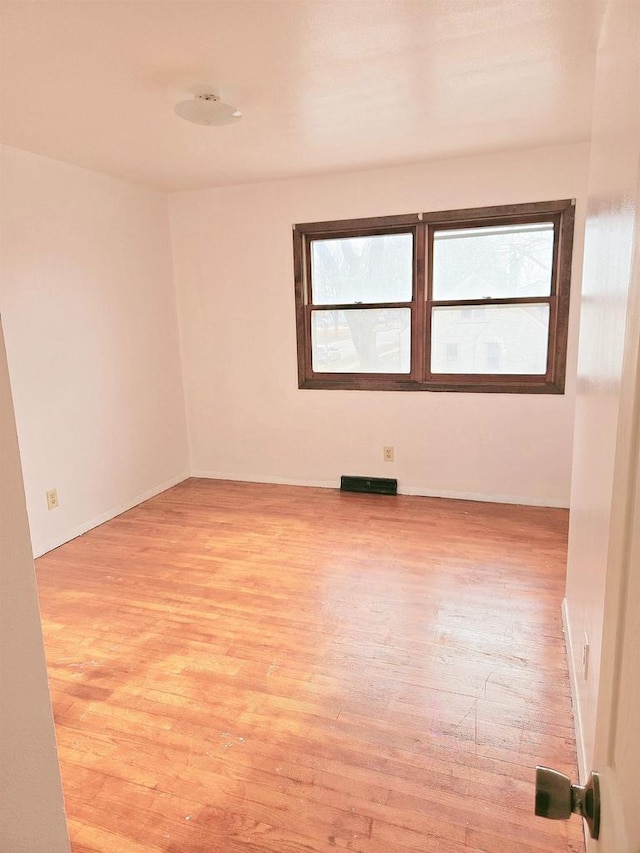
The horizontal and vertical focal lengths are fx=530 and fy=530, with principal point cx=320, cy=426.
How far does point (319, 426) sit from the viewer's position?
14.6 ft

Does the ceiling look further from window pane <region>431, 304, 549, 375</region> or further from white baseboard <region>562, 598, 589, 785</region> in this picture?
white baseboard <region>562, 598, 589, 785</region>

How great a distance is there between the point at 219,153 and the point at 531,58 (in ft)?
6.20

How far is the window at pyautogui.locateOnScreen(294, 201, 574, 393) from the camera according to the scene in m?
3.69

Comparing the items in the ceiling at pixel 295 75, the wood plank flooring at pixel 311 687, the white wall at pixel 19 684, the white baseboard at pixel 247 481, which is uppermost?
the ceiling at pixel 295 75

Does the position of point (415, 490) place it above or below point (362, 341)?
below

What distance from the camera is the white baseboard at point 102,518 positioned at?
134 inches

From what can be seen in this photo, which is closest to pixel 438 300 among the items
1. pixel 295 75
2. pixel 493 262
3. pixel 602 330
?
pixel 493 262

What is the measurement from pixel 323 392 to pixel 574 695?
2885 millimetres

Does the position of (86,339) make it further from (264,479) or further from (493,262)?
(493,262)

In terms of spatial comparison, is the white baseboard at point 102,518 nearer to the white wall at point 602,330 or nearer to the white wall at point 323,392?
the white wall at point 323,392

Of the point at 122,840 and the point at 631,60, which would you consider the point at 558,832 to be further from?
the point at 631,60

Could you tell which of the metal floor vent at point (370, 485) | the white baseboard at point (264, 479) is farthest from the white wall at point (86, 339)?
the metal floor vent at point (370, 485)

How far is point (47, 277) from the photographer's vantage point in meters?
3.32

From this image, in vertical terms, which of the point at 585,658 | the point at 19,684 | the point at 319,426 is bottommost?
the point at 585,658
